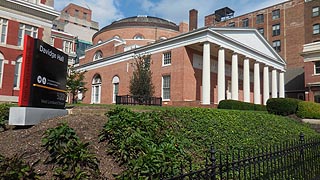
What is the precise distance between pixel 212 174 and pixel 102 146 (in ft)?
10.9

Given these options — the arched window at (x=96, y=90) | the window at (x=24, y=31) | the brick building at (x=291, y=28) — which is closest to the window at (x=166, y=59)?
the arched window at (x=96, y=90)

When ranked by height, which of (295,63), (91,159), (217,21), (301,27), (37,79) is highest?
(217,21)

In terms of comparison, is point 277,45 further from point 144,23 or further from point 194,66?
point 194,66

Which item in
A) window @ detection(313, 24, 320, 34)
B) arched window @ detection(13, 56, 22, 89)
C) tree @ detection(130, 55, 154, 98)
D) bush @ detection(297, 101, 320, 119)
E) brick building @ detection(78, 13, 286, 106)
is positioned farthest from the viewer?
window @ detection(313, 24, 320, 34)

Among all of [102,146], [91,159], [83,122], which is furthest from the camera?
[83,122]

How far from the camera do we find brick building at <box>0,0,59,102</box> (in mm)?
25750

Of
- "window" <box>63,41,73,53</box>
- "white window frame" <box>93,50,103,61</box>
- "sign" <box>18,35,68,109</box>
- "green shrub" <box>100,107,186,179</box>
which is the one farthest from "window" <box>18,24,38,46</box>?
"green shrub" <box>100,107,186,179</box>

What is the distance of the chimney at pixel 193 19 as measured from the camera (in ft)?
138

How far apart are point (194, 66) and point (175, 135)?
830 inches

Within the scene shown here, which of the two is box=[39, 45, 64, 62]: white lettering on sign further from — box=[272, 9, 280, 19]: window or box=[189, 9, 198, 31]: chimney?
box=[272, 9, 280, 19]: window

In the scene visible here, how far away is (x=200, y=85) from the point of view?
28.9 meters

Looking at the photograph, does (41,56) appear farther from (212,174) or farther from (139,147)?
(212,174)

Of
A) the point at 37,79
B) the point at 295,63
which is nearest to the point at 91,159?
the point at 37,79

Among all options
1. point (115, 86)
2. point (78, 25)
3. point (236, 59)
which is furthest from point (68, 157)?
point (78, 25)
